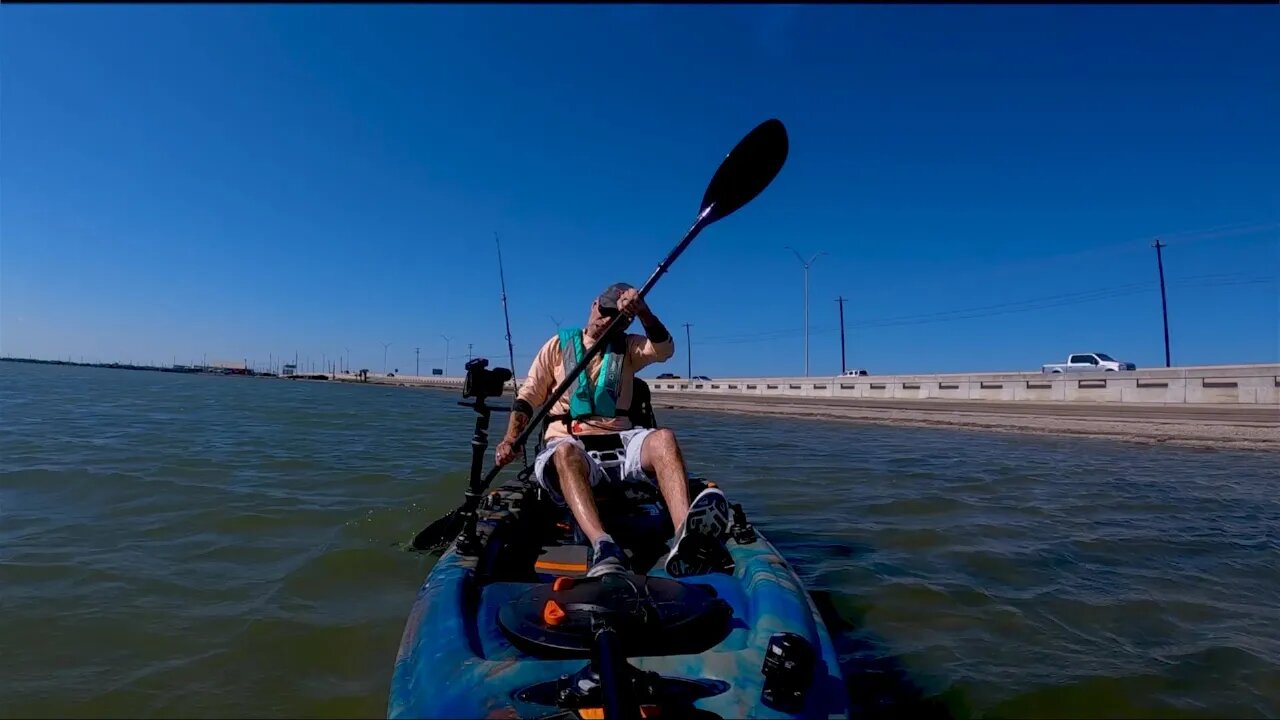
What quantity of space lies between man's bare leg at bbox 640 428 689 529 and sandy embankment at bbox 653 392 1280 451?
13.0 metres

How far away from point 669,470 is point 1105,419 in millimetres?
15956

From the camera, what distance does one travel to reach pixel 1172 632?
3.62m

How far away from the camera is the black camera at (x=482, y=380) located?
4.20 meters

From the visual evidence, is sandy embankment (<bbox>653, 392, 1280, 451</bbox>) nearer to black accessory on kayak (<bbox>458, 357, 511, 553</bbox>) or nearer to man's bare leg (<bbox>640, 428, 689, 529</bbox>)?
man's bare leg (<bbox>640, 428, 689, 529</bbox>)

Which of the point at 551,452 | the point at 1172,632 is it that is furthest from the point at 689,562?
the point at 1172,632

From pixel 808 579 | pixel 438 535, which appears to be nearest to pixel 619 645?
pixel 808 579

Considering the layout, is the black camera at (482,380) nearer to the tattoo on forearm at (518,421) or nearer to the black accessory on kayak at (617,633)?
the tattoo on forearm at (518,421)

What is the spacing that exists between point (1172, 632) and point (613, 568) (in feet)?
10.6

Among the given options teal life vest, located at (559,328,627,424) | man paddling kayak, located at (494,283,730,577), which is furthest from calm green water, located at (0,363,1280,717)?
teal life vest, located at (559,328,627,424)

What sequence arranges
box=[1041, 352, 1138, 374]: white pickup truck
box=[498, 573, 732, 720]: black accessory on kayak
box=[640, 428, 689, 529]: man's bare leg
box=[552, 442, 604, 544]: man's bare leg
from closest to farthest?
box=[498, 573, 732, 720]: black accessory on kayak → box=[552, 442, 604, 544]: man's bare leg → box=[640, 428, 689, 529]: man's bare leg → box=[1041, 352, 1138, 374]: white pickup truck

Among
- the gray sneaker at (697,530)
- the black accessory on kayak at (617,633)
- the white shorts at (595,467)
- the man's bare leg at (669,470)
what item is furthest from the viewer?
the white shorts at (595,467)

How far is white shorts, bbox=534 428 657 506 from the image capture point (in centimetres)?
380

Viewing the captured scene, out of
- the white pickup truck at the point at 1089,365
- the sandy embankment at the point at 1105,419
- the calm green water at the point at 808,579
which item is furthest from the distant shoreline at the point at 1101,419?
the white pickup truck at the point at 1089,365

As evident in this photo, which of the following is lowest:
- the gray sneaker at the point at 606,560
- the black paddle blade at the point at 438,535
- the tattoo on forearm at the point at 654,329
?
the black paddle blade at the point at 438,535
